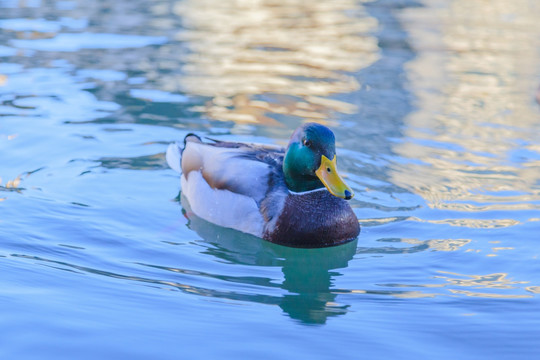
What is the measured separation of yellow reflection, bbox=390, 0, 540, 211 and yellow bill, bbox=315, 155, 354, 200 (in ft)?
→ 3.82

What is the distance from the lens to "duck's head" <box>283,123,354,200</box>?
5555mm

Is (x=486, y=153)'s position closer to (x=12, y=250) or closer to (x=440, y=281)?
(x=440, y=281)

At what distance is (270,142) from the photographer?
26.3 ft

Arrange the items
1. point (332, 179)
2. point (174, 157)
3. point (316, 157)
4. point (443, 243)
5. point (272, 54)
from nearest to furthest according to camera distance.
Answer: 1. point (332, 179)
2. point (316, 157)
3. point (443, 243)
4. point (174, 157)
5. point (272, 54)

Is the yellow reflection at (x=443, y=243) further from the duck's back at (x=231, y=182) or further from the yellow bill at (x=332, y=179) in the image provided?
the duck's back at (x=231, y=182)

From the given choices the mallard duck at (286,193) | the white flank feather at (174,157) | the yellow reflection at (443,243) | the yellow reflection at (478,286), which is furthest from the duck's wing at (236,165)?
the yellow reflection at (478,286)

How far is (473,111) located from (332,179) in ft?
12.8

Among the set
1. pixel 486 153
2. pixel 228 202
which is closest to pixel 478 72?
pixel 486 153

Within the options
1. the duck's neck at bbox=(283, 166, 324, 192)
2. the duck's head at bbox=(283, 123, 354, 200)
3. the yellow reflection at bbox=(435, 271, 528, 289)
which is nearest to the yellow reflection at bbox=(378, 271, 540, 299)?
the yellow reflection at bbox=(435, 271, 528, 289)

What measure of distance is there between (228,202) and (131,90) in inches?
150

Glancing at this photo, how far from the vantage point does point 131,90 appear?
31.4 feet

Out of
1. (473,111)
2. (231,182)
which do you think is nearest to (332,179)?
(231,182)

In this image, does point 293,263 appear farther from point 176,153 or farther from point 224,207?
point 176,153

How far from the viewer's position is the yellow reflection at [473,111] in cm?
690
